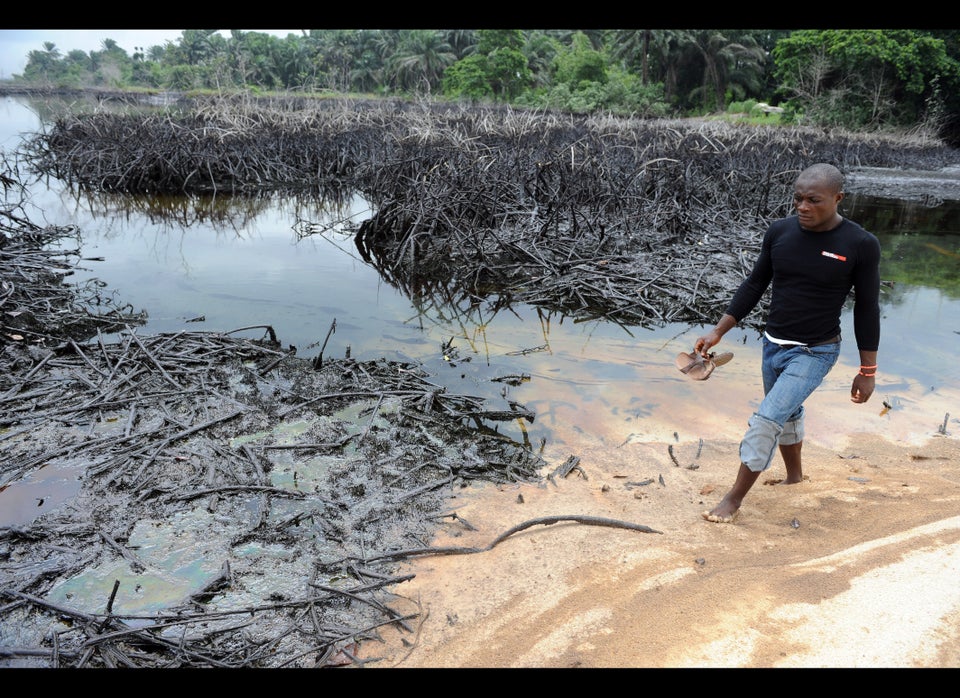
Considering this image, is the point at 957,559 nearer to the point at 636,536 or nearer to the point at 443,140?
the point at 636,536

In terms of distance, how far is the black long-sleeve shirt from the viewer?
9.64 ft

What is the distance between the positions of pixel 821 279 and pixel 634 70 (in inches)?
1827

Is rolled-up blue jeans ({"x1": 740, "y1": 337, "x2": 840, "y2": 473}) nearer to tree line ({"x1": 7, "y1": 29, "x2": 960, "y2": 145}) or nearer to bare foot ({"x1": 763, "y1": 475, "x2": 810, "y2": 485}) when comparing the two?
bare foot ({"x1": 763, "y1": 475, "x2": 810, "y2": 485})

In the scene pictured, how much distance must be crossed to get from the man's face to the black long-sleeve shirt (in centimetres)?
7

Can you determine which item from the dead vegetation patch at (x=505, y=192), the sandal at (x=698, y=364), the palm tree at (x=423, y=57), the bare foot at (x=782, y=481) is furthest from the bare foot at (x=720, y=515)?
the palm tree at (x=423, y=57)

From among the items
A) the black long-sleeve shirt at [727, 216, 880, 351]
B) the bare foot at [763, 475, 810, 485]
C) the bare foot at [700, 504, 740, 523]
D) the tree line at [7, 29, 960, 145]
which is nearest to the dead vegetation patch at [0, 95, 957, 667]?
the bare foot at [700, 504, 740, 523]

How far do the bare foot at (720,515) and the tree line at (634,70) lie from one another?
18011mm

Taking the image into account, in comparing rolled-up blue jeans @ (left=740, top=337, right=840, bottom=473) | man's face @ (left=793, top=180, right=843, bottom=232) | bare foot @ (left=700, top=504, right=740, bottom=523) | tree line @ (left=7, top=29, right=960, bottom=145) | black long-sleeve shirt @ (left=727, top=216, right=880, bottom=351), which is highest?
tree line @ (left=7, top=29, right=960, bottom=145)

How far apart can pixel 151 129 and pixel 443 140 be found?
705 cm

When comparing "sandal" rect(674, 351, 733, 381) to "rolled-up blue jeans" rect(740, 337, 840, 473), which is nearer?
"rolled-up blue jeans" rect(740, 337, 840, 473)

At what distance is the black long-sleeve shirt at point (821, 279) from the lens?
294 cm

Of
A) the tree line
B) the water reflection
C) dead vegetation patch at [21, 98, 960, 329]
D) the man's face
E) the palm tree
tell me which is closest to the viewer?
the man's face

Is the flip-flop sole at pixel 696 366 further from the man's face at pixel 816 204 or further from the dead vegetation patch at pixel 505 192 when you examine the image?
the dead vegetation patch at pixel 505 192

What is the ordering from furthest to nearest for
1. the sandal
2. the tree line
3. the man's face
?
the tree line, the sandal, the man's face
